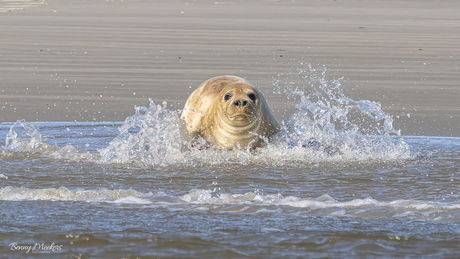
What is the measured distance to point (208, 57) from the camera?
15141 mm

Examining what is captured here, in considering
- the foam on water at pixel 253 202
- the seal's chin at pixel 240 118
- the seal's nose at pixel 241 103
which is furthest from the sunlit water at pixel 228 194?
the seal's nose at pixel 241 103

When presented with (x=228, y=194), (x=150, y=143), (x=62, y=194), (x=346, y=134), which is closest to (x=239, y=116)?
(x=150, y=143)

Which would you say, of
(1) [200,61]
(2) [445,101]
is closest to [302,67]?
(1) [200,61]

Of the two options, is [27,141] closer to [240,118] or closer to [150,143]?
[150,143]

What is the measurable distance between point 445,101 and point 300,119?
3461 mm

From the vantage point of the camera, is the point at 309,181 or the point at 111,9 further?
the point at 111,9

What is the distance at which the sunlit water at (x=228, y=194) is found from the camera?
3963 mm

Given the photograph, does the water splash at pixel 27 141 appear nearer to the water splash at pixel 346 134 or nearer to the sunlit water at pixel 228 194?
the sunlit water at pixel 228 194

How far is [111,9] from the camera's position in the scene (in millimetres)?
29641

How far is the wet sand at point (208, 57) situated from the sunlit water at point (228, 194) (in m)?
1.76

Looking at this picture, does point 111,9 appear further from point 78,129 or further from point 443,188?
point 443,188

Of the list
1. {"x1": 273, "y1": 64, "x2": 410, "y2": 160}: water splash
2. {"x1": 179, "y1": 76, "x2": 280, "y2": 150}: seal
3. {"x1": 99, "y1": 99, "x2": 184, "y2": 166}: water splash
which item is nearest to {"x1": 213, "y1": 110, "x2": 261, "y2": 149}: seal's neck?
{"x1": 179, "y1": 76, "x2": 280, "y2": 150}: seal

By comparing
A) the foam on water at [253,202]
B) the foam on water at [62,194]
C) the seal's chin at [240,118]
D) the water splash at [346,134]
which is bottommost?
the water splash at [346,134]

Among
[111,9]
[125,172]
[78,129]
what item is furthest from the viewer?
[111,9]
